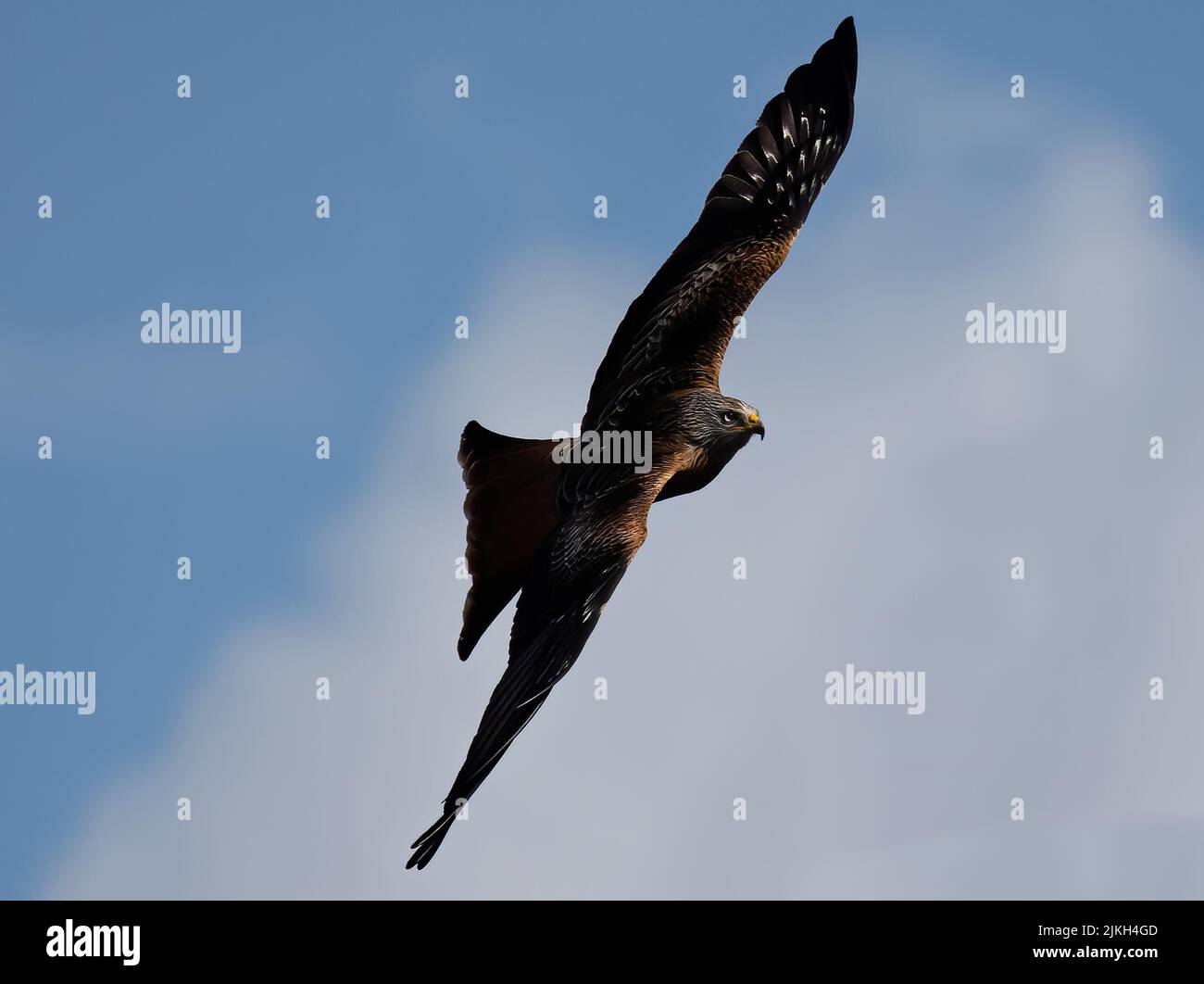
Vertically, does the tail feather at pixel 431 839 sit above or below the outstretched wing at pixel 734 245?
below

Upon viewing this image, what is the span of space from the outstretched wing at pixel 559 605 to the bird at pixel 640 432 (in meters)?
0.01

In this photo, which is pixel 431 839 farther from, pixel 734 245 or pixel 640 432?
pixel 734 245

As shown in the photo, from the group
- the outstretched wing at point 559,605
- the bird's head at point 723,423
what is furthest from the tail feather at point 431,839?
the bird's head at point 723,423

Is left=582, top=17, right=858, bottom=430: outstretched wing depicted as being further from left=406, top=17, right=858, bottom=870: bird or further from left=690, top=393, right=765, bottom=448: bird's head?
left=690, top=393, right=765, bottom=448: bird's head

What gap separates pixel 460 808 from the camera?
31.7 feet

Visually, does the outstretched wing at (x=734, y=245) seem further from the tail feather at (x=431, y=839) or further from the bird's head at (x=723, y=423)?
the tail feather at (x=431, y=839)

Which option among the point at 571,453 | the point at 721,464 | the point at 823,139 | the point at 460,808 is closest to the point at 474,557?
the point at 571,453

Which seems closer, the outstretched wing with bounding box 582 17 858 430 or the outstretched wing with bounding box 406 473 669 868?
the outstretched wing with bounding box 406 473 669 868

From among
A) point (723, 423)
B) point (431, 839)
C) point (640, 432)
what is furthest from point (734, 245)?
point (431, 839)

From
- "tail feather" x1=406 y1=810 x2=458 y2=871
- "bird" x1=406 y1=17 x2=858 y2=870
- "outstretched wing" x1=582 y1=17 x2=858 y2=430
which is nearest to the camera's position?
"tail feather" x1=406 y1=810 x2=458 y2=871

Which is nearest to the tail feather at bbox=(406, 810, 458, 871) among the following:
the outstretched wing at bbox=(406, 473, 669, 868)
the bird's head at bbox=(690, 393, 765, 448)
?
the outstretched wing at bbox=(406, 473, 669, 868)

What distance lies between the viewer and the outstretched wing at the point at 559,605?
33.9ft

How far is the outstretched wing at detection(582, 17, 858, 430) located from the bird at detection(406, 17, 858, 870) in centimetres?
1

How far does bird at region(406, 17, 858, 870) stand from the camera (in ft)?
38.1
